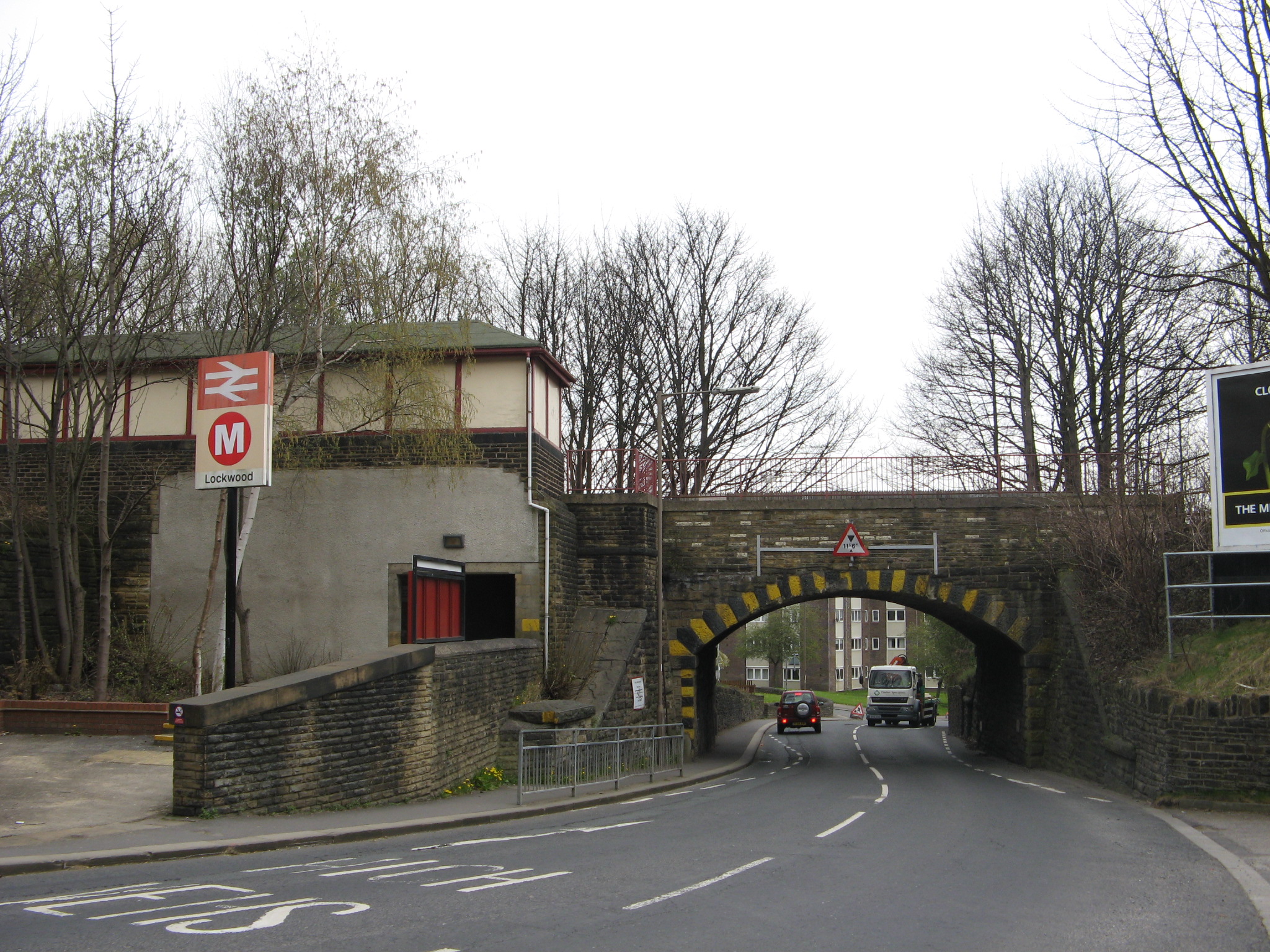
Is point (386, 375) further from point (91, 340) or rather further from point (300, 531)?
point (91, 340)

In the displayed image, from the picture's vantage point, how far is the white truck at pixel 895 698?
49.2 m

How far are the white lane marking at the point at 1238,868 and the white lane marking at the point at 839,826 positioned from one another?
3.87m

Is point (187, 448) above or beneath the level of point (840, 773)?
above

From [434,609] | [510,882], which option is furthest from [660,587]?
[510,882]

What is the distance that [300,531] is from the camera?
67.6 feet

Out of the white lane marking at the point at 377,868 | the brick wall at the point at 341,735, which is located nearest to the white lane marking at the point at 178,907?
the white lane marking at the point at 377,868

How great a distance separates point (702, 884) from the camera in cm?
877

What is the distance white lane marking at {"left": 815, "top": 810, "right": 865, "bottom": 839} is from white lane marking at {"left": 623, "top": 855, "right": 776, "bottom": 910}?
2.03 meters

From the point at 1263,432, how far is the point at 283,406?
15.4 metres

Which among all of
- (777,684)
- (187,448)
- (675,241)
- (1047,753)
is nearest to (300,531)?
(187,448)

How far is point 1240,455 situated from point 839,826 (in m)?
8.01

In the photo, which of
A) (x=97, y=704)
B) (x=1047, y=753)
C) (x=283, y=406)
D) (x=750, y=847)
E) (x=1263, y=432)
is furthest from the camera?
(x=1047, y=753)

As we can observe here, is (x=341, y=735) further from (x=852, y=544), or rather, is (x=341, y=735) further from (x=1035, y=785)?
(x=852, y=544)

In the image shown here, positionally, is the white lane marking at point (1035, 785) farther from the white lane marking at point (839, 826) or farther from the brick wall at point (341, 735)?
the brick wall at point (341, 735)
